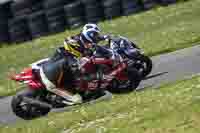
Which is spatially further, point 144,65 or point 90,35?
point 144,65

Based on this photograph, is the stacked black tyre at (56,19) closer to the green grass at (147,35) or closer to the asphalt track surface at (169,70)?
the green grass at (147,35)

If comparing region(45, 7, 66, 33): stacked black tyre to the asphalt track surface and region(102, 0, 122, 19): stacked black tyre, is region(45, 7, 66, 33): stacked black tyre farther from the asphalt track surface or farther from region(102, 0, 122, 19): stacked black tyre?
the asphalt track surface

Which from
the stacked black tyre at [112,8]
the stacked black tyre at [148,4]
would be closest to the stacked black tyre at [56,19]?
the stacked black tyre at [112,8]

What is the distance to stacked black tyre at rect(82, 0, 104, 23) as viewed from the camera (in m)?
22.3

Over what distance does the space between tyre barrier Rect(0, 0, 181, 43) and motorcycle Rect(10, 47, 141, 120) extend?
9.29 metres

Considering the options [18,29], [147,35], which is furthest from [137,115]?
[18,29]

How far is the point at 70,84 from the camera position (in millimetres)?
13156

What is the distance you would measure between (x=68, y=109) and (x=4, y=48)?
389 inches

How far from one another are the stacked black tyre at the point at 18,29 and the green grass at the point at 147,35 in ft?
1.22

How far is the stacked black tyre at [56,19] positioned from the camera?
22109mm

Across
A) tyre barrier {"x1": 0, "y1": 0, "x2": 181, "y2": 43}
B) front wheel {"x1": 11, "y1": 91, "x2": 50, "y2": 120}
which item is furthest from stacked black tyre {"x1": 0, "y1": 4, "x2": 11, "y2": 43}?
front wheel {"x1": 11, "y1": 91, "x2": 50, "y2": 120}

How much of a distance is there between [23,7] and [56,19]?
1.37 m

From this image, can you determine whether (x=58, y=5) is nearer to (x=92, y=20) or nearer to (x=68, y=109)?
(x=92, y=20)

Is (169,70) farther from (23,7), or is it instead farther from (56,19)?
(23,7)
